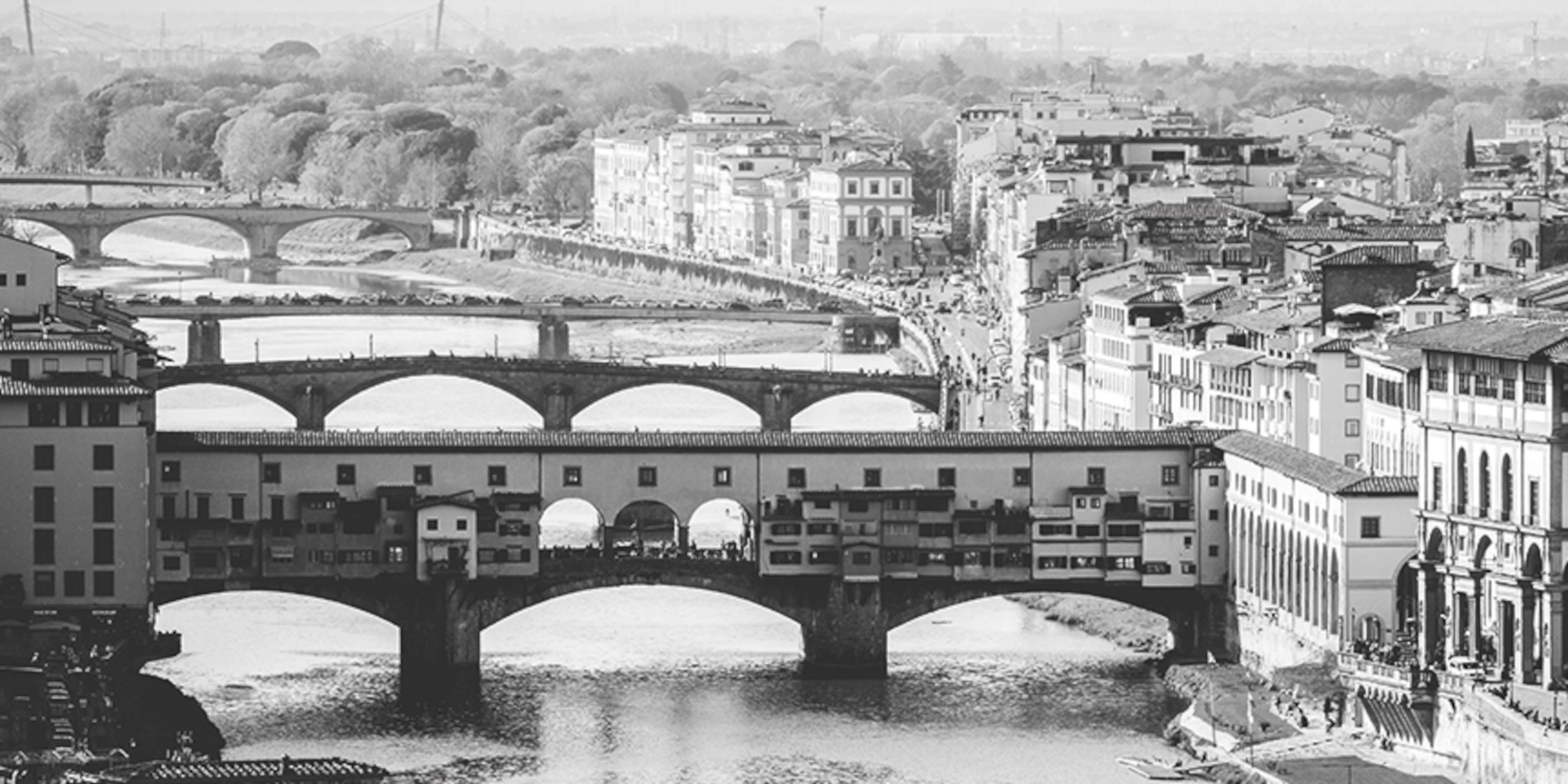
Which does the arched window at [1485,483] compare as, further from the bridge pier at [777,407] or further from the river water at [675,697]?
the bridge pier at [777,407]

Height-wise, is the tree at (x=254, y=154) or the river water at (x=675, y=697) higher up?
the tree at (x=254, y=154)

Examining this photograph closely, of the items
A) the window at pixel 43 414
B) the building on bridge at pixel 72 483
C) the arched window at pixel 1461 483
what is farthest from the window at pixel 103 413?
the arched window at pixel 1461 483

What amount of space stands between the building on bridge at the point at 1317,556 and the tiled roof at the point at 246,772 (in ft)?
38.7

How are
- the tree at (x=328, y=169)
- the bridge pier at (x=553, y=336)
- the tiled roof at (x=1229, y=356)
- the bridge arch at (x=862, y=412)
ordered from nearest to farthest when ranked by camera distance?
the tiled roof at (x=1229, y=356) < the bridge arch at (x=862, y=412) < the bridge pier at (x=553, y=336) < the tree at (x=328, y=169)

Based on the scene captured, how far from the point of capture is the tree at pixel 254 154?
174375 millimetres

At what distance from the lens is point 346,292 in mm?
124562

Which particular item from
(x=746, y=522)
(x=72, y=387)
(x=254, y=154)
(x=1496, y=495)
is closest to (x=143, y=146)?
(x=254, y=154)

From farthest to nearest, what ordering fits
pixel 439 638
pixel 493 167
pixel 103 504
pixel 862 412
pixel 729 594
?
pixel 493 167 < pixel 862 412 < pixel 729 594 < pixel 439 638 < pixel 103 504

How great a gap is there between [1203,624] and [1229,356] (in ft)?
22.8

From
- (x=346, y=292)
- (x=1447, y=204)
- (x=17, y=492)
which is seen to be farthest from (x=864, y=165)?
(x=17, y=492)

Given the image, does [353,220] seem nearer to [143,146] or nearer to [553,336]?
[143,146]

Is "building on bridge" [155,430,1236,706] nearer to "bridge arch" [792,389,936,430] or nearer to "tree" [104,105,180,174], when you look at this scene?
"bridge arch" [792,389,936,430]

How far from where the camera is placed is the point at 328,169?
168750mm

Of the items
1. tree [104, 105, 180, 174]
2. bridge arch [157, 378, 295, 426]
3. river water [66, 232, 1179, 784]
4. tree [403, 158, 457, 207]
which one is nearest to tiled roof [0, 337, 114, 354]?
river water [66, 232, 1179, 784]
